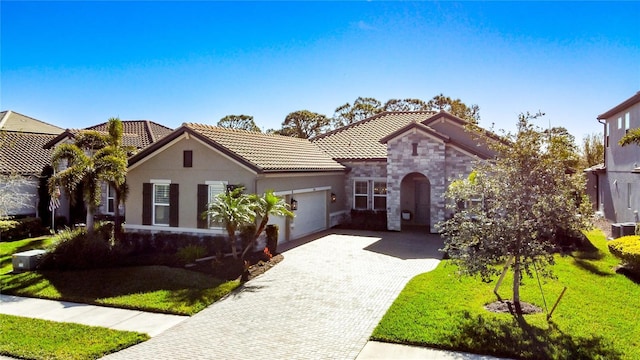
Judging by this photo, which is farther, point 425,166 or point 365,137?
point 365,137

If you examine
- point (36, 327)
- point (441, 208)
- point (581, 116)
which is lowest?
point (36, 327)

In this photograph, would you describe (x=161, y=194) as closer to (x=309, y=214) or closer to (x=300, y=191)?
(x=300, y=191)

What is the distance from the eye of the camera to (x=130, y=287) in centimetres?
1289

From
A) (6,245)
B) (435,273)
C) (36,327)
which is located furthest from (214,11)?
(6,245)

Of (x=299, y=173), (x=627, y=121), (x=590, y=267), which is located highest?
(x=627, y=121)

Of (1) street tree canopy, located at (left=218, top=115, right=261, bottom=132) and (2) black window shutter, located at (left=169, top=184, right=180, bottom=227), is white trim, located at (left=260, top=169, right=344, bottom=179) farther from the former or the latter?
(1) street tree canopy, located at (left=218, top=115, right=261, bottom=132)

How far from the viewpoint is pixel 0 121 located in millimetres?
33750

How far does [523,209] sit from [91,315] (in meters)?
11.0

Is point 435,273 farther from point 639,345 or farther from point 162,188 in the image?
point 162,188

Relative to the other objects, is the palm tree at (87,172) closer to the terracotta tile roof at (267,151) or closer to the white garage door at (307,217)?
the terracotta tile roof at (267,151)

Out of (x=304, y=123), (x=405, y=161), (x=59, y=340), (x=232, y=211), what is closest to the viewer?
(x=59, y=340)

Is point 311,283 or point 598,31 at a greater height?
point 598,31

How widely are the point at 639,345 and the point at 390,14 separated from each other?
10.3 m

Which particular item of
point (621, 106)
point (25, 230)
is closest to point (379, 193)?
point (621, 106)
